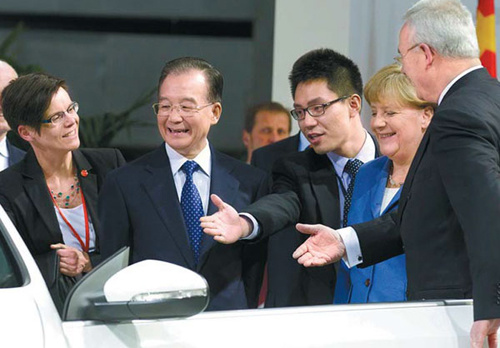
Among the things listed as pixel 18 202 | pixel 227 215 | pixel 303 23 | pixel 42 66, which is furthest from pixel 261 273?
pixel 42 66

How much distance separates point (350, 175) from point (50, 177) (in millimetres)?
1176

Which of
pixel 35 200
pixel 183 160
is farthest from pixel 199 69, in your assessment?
pixel 35 200

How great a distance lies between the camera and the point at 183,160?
3.61m

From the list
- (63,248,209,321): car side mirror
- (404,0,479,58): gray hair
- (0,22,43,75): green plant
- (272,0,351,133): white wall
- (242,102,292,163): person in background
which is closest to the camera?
(63,248,209,321): car side mirror

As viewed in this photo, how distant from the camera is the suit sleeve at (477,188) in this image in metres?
2.56

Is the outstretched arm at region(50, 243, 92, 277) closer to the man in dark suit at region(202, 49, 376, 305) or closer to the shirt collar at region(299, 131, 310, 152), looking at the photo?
the man in dark suit at region(202, 49, 376, 305)

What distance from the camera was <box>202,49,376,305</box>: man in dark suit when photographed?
384 cm

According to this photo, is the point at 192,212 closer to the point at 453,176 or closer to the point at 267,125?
the point at 453,176

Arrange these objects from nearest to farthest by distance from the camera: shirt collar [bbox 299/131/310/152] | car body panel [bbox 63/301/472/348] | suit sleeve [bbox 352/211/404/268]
Result: car body panel [bbox 63/301/472/348]
suit sleeve [bbox 352/211/404/268]
shirt collar [bbox 299/131/310/152]

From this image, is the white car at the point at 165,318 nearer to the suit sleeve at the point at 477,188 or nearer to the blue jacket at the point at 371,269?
the suit sleeve at the point at 477,188

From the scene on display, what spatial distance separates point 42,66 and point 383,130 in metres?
4.28

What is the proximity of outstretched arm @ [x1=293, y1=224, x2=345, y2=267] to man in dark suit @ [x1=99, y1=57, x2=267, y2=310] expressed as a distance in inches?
12.6

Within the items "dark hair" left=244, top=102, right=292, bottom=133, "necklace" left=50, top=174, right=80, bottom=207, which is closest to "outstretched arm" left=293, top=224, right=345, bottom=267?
"necklace" left=50, top=174, right=80, bottom=207

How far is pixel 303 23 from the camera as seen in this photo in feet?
23.2
